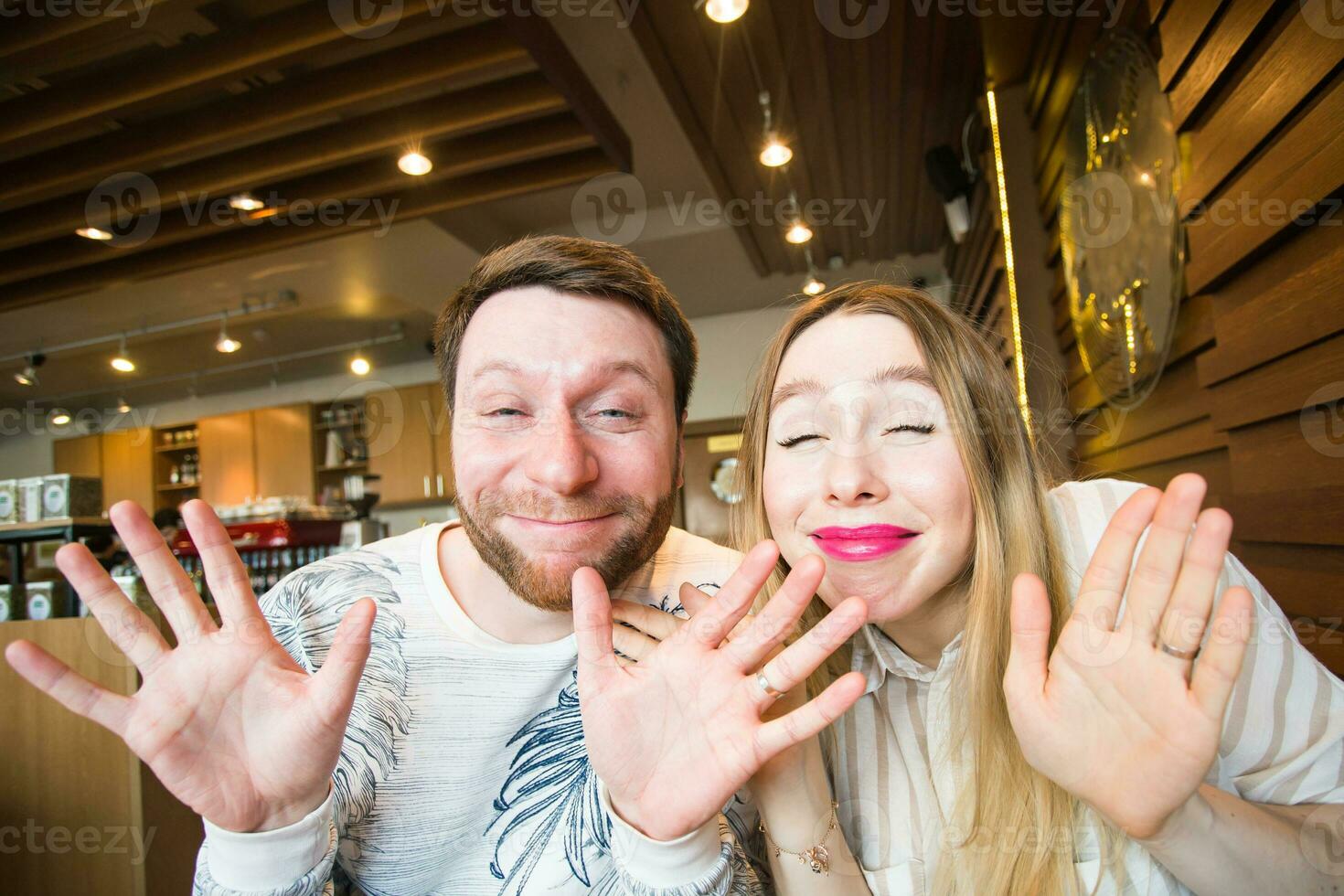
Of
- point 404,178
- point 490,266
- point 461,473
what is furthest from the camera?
point 404,178

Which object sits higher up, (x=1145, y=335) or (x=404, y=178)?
(x=404, y=178)

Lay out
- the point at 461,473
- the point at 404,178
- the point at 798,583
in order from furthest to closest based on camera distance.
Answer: the point at 404,178
the point at 461,473
the point at 798,583

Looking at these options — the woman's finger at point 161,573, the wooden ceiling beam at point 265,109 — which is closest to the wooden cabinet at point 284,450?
the wooden ceiling beam at point 265,109

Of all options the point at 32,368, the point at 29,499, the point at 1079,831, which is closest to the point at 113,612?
the point at 1079,831

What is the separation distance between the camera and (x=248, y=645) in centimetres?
97

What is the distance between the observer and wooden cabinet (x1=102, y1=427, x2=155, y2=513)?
7.64 meters

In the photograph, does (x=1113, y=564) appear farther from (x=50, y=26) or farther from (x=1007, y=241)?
(x=50, y=26)

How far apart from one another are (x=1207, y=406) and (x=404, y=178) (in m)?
3.47

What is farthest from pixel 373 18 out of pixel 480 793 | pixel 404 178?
pixel 480 793

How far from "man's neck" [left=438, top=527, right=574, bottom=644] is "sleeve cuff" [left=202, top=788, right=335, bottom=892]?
431mm

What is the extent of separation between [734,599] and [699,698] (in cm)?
13

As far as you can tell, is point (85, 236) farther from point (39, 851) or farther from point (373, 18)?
point (39, 851)

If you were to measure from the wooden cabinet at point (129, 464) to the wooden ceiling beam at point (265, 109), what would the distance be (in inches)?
182

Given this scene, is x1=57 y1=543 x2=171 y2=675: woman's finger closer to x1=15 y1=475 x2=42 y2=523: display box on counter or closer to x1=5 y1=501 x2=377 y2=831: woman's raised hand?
x1=5 y1=501 x2=377 y2=831: woman's raised hand
